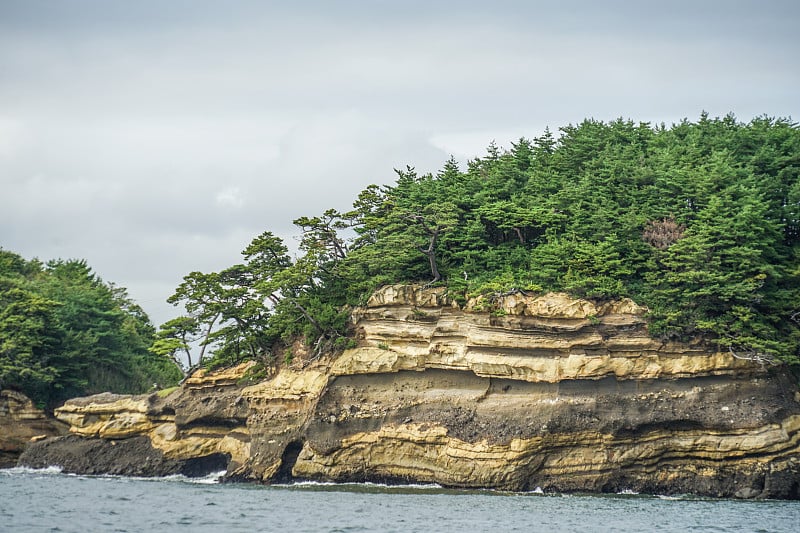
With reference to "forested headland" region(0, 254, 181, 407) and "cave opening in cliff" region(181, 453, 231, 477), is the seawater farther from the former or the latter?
"forested headland" region(0, 254, 181, 407)

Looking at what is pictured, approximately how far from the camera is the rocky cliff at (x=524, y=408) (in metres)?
36.1

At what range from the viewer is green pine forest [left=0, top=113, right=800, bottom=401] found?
1462 inches

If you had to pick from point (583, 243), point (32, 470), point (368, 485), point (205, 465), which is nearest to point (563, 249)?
point (583, 243)

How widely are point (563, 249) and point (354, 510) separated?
14861mm

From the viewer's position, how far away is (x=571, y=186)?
143ft

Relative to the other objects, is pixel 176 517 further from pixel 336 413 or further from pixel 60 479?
pixel 60 479

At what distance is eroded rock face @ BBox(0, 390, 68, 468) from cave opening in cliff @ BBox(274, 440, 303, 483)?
14.8m

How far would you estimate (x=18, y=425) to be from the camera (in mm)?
49719

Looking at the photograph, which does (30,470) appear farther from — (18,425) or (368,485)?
(368,485)

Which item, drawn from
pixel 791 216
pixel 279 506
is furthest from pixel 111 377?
pixel 791 216

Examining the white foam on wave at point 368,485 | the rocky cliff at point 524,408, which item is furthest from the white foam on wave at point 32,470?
the white foam on wave at point 368,485

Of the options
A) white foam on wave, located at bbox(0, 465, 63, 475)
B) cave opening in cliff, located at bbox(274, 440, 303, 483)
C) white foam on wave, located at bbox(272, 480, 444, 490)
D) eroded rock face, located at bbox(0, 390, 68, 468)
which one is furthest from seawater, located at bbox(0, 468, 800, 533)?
eroded rock face, located at bbox(0, 390, 68, 468)

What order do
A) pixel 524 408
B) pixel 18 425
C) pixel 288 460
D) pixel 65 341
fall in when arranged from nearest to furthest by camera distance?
pixel 524 408
pixel 288 460
pixel 18 425
pixel 65 341

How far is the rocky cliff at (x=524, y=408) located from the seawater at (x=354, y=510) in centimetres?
144
